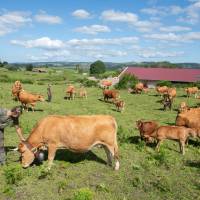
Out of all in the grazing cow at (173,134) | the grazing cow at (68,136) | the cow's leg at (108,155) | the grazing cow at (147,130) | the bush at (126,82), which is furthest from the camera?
the bush at (126,82)

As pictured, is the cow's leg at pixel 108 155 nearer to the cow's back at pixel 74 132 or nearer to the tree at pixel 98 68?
the cow's back at pixel 74 132

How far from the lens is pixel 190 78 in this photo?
2356 inches

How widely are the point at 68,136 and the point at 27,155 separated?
1.34 m

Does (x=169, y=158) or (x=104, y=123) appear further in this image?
(x=169, y=158)

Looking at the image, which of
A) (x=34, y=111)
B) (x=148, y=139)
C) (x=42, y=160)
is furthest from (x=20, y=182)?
(x=34, y=111)

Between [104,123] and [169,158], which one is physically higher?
[104,123]

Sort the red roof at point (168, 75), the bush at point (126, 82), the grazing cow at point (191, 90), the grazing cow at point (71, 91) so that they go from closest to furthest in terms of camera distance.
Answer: the grazing cow at point (71, 91), the grazing cow at point (191, 90), the bush at point (126, 82), the red roof at point (168, 75)

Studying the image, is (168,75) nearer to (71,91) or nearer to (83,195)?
(71,91)

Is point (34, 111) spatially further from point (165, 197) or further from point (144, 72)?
point (144, 72)

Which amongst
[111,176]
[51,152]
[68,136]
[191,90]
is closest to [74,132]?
[68,136]

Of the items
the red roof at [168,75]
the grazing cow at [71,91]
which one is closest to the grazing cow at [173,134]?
the grazing cow at [71,91]

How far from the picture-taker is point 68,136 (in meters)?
10.8

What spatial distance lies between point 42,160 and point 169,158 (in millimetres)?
4526

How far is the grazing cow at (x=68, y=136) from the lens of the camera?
1073 centimetres
